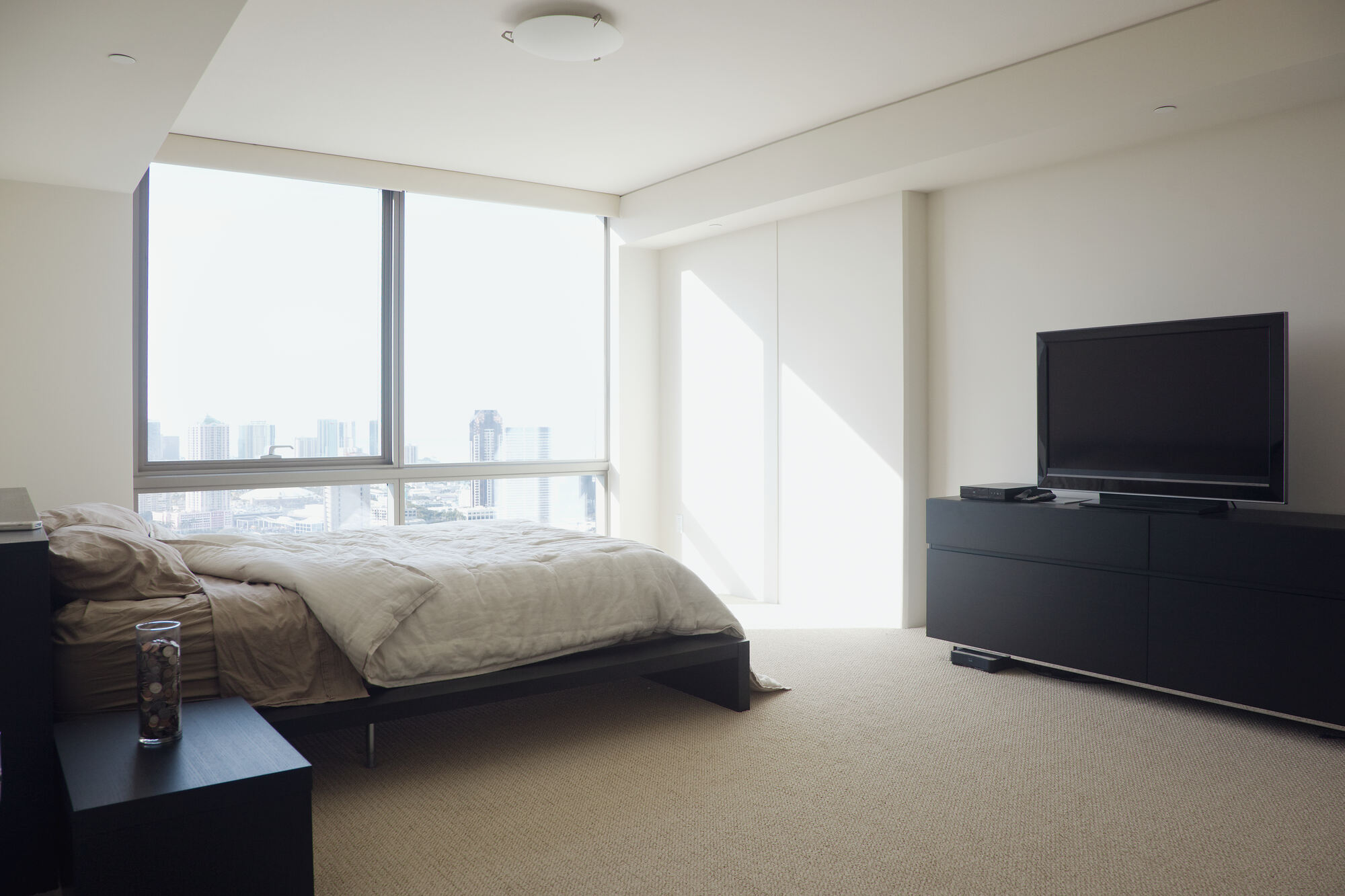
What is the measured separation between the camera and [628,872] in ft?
7.01

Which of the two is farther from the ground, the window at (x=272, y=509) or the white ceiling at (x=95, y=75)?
the white ceiling at (x=95, y=75)

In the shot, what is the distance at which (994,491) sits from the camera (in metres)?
3.95

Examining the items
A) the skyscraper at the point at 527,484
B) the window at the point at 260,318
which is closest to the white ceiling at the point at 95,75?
the window at the point at 260,318

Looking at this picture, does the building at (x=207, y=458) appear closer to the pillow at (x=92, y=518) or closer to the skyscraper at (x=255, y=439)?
the skyscraper at (x=255, y=439)

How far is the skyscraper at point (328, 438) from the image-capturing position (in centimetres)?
535

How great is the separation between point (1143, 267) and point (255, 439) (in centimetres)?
459

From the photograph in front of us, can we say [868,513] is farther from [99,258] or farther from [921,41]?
[99,258]

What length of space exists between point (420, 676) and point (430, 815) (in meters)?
0.42

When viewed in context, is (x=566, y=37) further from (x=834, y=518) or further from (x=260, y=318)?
(x=834, y=518)

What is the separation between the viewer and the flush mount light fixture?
3.38 meters

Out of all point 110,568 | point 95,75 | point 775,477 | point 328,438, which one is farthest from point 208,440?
point 775,477

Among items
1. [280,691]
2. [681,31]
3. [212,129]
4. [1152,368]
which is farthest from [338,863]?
[212,129]

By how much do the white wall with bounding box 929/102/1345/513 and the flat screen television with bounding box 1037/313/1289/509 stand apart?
1.04 feet

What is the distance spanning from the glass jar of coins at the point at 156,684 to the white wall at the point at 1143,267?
368cm
